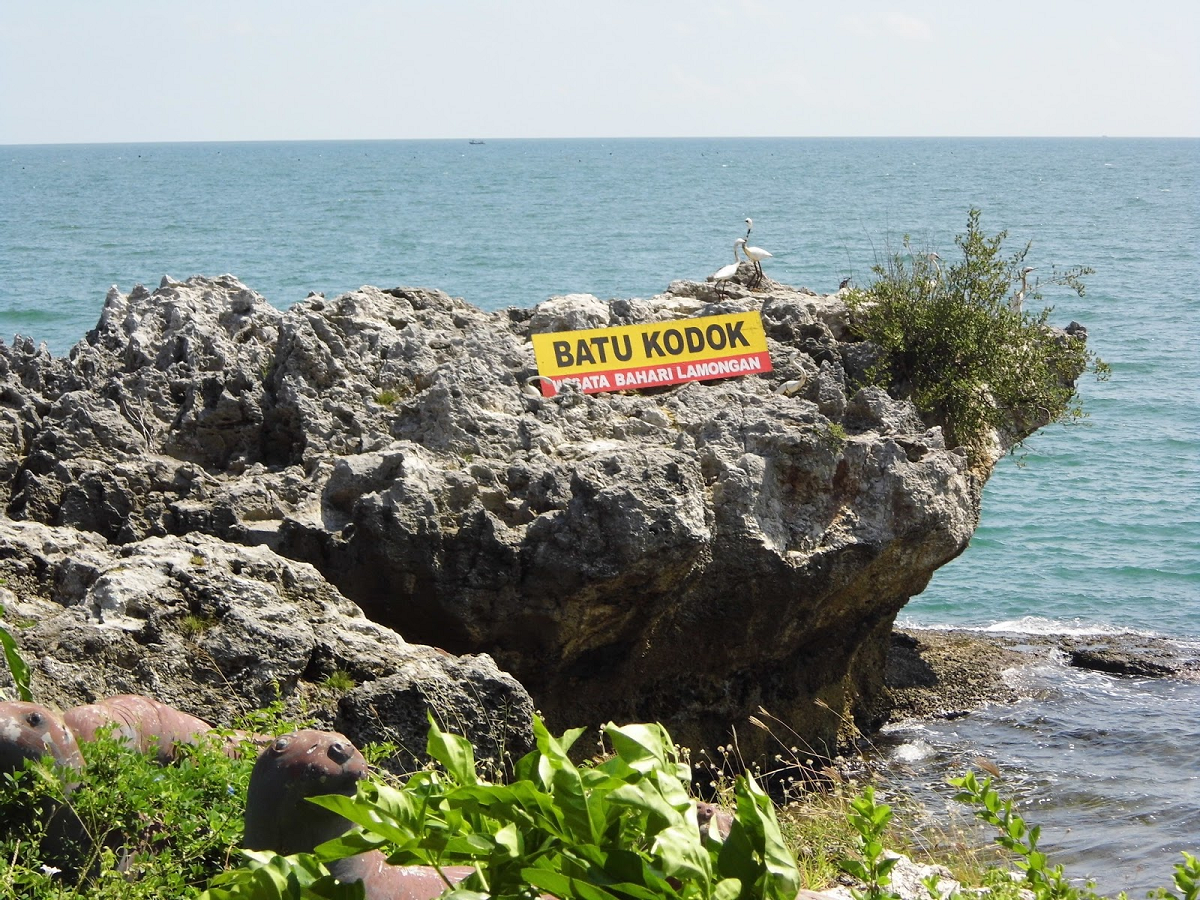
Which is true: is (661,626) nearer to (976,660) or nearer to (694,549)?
(694,549)

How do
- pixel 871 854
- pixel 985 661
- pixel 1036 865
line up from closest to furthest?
pixel 871 854 → pixel 1036 865 → pixel 985 661

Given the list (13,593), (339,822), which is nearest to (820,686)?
(13,593)

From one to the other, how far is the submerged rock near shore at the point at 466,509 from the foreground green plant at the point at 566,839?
14.2ft

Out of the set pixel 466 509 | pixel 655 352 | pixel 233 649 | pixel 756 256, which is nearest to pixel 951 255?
pixel 756 256

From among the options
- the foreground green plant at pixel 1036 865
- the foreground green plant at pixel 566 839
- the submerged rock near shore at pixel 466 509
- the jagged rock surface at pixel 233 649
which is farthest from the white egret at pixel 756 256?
the foreground green plant at pixel 566 839

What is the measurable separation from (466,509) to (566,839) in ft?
22.5

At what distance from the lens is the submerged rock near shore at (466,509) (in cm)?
688

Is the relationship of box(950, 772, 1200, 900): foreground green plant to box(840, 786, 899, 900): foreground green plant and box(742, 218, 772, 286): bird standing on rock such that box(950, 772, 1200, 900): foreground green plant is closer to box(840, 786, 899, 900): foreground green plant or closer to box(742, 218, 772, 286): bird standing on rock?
box(840, 786, 899, 900): foreground green plant

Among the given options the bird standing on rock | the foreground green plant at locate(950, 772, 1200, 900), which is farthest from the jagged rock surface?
the bird standing on rock

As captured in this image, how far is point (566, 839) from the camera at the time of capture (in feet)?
6.54

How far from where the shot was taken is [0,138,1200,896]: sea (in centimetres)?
1219

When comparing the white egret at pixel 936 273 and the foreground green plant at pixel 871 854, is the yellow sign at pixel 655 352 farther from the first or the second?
the foreground green plant at pixel 871 854

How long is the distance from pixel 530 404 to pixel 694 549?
214 cm

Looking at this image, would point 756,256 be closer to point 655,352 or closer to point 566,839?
point 655,352
